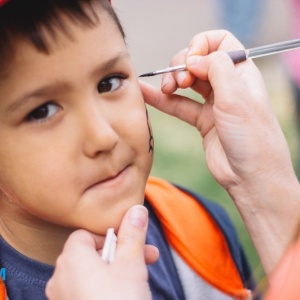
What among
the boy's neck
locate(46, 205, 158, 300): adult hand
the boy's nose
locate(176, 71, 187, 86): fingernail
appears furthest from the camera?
locate(176, 71, 187, 86): fingernail

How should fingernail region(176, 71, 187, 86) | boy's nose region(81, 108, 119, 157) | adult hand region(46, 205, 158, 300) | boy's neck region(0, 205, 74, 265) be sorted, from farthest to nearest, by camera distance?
fingernail region(176, 71, 187, 86) < boy's neck region(0, 205, 74, 265) < boy's nose region(81, 108, 119, 157) < adult hand region(46, 205, 158, 300)

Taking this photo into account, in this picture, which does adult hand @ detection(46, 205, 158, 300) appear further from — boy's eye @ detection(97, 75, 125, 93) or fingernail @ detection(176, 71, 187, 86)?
fingernail @ detection(176, 71, 187, 86)

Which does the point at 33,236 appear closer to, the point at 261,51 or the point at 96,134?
the point at 96,134

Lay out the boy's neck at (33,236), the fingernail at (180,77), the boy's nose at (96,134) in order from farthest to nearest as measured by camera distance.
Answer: the fingernail at (180,77)
the boy's neck at (33,236)
the boy's nose at (96,134)

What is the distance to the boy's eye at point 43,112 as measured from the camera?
3.99 ft

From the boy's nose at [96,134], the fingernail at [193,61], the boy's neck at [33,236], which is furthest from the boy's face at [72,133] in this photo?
the fingernail at [193,61]

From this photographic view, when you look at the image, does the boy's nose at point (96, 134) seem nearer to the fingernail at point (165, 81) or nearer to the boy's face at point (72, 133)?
the boy's face at point (72, 133)

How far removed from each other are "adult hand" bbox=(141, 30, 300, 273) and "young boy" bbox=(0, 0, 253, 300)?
0.19m

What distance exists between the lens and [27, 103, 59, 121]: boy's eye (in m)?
1.22

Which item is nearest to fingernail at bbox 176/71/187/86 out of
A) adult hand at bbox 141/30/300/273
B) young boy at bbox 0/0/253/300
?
adult hand at bbox 141/30/300/273

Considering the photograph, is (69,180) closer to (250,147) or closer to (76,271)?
(76,271)

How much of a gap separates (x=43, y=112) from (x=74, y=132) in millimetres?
67

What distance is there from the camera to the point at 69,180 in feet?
4.04

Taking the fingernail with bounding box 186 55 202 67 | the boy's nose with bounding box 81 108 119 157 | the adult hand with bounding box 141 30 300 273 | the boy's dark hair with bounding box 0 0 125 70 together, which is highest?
the boy's dark hair with bounding box 0 0 125 70
